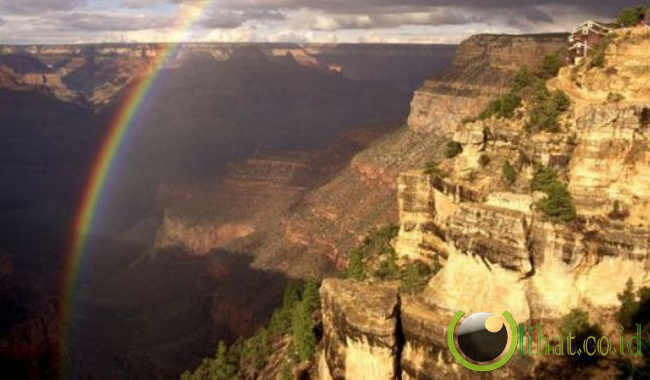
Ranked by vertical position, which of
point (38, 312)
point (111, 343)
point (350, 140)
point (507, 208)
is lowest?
point (111, 343)

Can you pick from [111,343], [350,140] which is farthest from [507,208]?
[350,140]

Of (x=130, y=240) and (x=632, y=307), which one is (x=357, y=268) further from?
(x=130, y=240)

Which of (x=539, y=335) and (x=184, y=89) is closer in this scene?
(x=539, y=335)

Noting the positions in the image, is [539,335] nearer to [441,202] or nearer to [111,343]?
[441,202]

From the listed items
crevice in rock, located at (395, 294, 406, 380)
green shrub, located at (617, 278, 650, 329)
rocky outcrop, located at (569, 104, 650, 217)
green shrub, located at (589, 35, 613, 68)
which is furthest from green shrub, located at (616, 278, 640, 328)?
green shrub, located at (589, 35, 613, 68)

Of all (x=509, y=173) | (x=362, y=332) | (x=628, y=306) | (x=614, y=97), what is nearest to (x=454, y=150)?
(x=509, y=173)

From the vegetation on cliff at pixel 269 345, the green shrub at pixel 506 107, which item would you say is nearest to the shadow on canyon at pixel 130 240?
the vegetation on cliff at pixel 269 345

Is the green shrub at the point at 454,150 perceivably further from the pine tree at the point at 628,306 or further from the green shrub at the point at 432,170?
the pine tree at the point at 628,306
